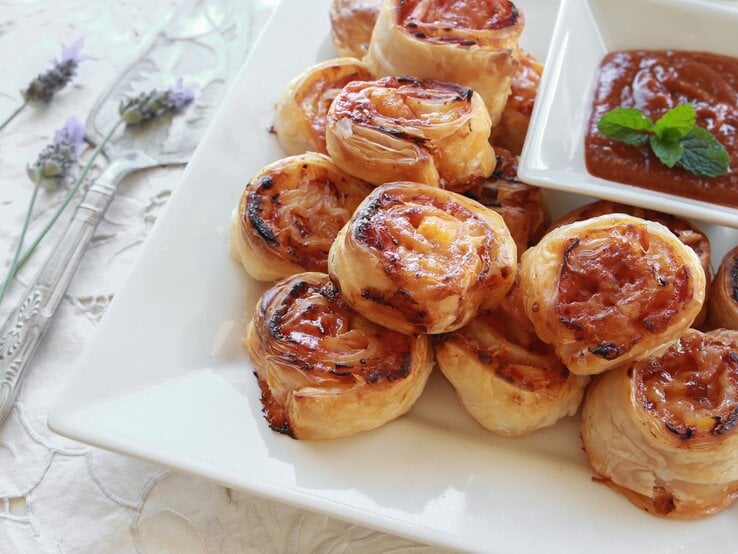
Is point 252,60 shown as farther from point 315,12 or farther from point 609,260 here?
point 609,260

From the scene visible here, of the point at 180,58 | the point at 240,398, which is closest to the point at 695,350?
the point at 240,398

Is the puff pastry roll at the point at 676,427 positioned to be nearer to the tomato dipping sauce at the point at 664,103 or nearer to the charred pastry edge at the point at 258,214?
the tomato dipping sauce at the point at 664,103

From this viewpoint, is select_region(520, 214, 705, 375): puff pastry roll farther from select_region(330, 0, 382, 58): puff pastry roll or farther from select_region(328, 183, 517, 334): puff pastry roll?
select_region(330, 0, 382, 58): puff pastry roll

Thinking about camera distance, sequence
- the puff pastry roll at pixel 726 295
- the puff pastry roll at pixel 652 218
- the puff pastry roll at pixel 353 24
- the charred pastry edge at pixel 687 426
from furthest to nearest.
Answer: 1. the puff pastry roll at pixel 353 24
2. the puff pastry roll at pixel 652 218
3. the puff pastry roll at pixel 726 295
4. the charred pastry edge at pixel 687 426

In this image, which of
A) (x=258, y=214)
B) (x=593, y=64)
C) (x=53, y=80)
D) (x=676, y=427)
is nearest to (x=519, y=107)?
(x=593, y=64)

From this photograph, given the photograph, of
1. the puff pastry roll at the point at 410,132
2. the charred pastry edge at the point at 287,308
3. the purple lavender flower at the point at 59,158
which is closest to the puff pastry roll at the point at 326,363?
the charred pastry edge at the point at 287,308

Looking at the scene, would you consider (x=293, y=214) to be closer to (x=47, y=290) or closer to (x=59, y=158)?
(x=47, y=290)
